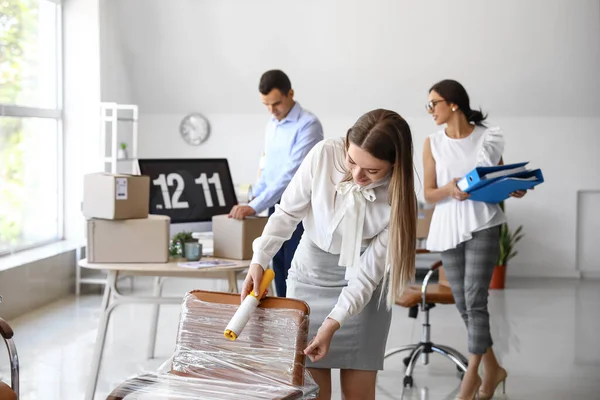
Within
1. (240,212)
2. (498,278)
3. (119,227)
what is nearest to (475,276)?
(240,212)

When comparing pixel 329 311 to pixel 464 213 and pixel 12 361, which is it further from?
pixel 464 213

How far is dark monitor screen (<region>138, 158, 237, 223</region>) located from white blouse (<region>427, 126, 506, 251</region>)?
107cm

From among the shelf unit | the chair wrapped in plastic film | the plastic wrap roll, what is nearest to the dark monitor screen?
the chair wrapped in plastic film

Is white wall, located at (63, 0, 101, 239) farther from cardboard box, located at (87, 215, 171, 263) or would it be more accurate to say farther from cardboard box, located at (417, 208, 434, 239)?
cardboard box, located at (87, 215, 171, 263)

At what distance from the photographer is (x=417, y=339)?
5.43 m

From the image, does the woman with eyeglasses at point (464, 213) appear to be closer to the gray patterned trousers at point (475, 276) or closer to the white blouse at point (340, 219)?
the gray patterned trousers at point (475, 276)

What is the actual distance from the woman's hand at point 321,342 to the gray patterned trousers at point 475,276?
5.17ft

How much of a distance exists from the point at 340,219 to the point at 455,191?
140 centimetres

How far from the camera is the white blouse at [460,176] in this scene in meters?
3.80

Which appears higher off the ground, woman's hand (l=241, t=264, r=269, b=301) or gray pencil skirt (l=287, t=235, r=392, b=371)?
woman's hand (l=241, t=264, r=269, b=301)

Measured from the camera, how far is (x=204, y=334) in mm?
2395

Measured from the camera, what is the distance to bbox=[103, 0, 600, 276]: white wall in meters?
7.17

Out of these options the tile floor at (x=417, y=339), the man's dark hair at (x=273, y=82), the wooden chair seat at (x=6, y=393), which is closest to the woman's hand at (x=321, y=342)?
the wooden chair seat at (x=6, y=393)

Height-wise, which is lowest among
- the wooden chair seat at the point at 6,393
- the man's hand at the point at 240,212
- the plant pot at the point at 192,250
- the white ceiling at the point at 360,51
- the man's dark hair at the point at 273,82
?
the wooden chair seat at the point at 6,393
